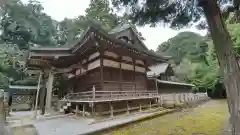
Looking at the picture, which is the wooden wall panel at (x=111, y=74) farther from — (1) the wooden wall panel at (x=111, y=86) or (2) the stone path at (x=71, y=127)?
(2) the stone path at (x=71, y=127)

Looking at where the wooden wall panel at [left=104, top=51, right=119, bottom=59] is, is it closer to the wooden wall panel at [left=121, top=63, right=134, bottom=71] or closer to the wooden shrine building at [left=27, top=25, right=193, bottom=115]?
the wooden shrine building at [left=27, top=25, right=193, bottom=115]

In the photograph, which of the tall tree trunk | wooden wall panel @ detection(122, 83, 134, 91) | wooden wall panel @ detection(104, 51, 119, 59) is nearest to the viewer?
the tall tree trunk

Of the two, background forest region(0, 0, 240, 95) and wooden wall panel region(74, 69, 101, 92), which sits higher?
background forest region(0, 0, 240, 95)

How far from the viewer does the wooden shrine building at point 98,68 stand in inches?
424

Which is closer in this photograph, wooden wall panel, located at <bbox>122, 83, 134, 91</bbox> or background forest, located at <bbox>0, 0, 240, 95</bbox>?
wooden wall panel, located at <bbox>122, 83, 134, 91</bbox>

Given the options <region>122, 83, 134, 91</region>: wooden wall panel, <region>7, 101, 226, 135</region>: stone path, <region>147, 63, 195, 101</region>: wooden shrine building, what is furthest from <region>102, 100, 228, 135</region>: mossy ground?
<region>147, 63, 195, 101</region>: wooden shrine building

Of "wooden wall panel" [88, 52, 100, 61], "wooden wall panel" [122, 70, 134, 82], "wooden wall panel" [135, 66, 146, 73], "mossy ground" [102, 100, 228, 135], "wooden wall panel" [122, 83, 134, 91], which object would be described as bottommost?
"mossy ground" [102, 100, 228, 135]

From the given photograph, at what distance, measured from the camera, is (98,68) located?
12.0m

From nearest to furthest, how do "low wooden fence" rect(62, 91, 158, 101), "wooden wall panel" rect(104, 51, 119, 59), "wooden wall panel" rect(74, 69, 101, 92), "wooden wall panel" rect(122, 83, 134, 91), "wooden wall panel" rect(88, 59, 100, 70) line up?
"low wooden fence" rect(62, 91, 158, 101) < "wooden wall panel" rect(88, 59, 100, 70) < "wooden wall panel" rect(104, 51, 119, 59) < "wooden wall panel" rect(74, 69, 101, 92) < "wooden wall panel" rect(122, 83, 134, 91)

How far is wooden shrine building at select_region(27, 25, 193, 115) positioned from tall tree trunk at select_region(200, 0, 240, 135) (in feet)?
20.5

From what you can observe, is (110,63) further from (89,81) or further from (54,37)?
(54,37)

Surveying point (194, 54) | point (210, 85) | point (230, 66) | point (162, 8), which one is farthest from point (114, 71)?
point (194, 54)

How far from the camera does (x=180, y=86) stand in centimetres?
2633

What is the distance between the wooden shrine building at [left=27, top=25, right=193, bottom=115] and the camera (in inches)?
424
